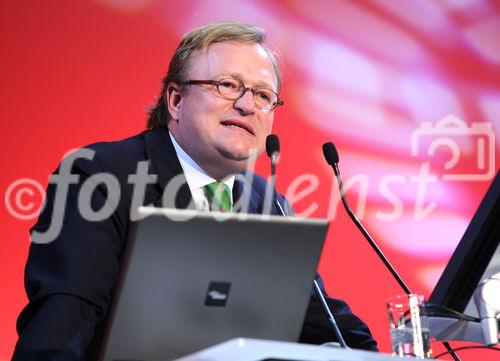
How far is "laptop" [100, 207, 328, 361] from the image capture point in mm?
1446

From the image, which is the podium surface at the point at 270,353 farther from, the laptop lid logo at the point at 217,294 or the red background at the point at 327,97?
the red background at the point at 327,97

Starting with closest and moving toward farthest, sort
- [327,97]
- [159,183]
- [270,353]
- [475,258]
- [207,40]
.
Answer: [270,353]
[475,258]
[159,183]
[207,40]
[327,97]

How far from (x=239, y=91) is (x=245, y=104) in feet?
0.16

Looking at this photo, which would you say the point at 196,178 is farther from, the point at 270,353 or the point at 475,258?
the point at 270,353

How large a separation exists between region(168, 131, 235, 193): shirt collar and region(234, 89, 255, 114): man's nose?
7.7 inches

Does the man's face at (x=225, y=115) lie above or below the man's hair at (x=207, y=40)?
below

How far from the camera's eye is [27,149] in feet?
10.2

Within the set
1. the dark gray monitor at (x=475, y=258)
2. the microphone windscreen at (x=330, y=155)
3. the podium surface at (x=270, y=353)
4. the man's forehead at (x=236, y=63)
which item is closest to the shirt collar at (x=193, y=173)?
the man's forehead at (x=236, y=63)

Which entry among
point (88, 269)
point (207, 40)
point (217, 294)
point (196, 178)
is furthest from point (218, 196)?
point (217, 294)

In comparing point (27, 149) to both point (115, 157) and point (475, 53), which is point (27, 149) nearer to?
point (115, 157)

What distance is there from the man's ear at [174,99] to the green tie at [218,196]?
0.29 m

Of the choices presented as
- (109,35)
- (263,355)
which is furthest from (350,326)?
(109,35)

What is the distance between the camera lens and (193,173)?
2393 mm

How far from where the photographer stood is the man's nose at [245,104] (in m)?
2.42
